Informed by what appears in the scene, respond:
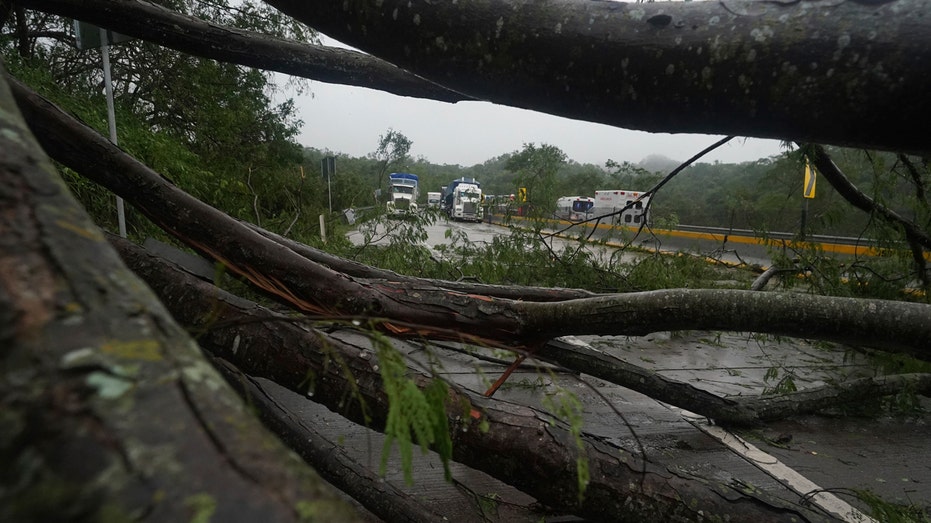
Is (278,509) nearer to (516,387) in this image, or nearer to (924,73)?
(924,73)

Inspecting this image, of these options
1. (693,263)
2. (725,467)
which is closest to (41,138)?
(725,467)

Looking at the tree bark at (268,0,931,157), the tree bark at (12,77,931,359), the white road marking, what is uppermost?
the tree bark at (268,0,931,157)

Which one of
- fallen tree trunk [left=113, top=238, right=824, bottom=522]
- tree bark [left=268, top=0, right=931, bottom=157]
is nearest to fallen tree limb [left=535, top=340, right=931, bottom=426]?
fallen tree trunk [left=113, top=238, right=824, bottom=522]

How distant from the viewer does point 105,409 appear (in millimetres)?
480

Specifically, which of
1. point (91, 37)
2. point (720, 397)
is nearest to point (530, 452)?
point (720, 397)

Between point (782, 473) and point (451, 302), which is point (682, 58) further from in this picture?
point (782, 473)

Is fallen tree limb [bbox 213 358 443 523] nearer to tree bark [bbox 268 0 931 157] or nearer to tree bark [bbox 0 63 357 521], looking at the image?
tree bark [bbox 268 0 931 157]

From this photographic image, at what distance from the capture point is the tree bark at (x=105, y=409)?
1.43 ft

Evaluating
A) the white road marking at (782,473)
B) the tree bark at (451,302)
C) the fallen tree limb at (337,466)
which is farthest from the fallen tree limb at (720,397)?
the fallen tree limb at (337,466)

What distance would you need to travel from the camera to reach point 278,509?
0.47 metres

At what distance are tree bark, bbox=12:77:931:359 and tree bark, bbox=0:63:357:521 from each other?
4.64 ft

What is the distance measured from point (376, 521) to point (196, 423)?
Answer: 7.60 feet

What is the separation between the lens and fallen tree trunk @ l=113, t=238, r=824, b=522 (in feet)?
6.15

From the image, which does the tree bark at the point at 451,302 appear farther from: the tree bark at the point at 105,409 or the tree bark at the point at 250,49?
the tree bark at the point at 105,409
